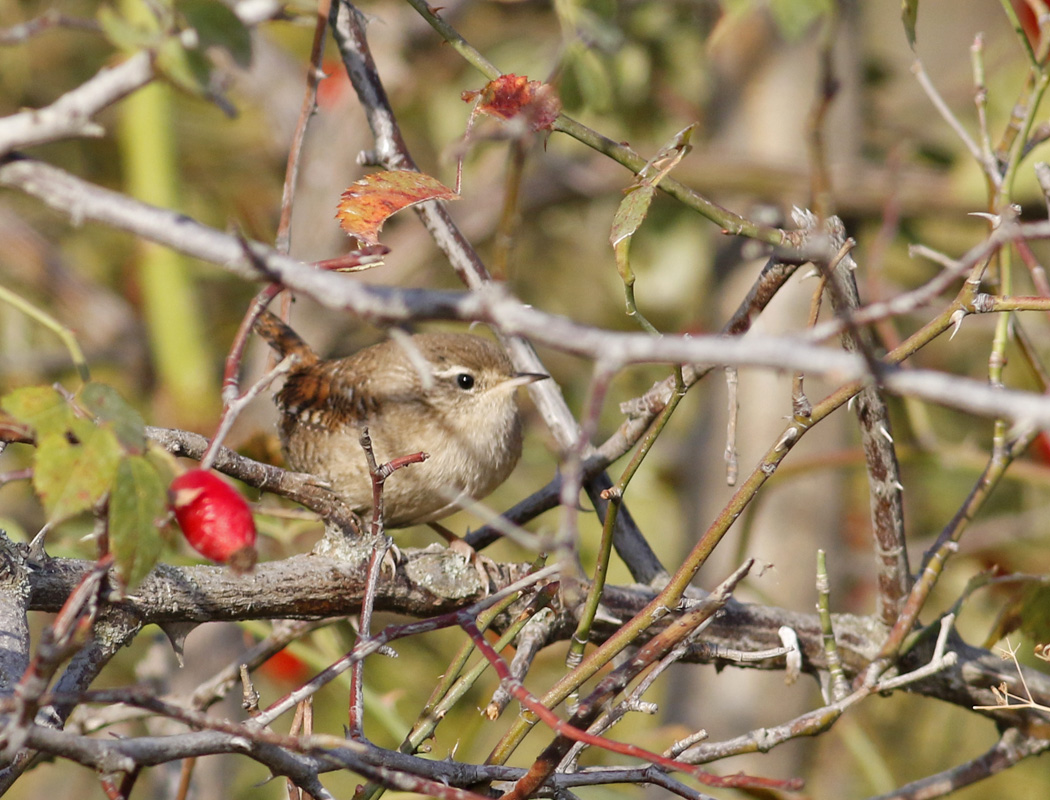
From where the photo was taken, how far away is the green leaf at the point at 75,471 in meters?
1.14

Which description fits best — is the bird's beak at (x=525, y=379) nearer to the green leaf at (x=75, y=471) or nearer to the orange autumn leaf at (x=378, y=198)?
the orange autumn leaf at (x=378, y=198)

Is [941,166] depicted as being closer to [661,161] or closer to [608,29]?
[608,29]

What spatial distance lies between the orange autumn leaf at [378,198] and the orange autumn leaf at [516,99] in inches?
7.0

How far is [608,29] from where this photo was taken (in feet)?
7.49

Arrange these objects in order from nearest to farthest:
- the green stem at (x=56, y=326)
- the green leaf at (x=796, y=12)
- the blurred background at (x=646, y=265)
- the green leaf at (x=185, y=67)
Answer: the green leaf at (x=185, y=67) → the green stem at (x=56, y=326) → the green leaf at (x=796, y=12) → the blurred background at (x=646, y=265)

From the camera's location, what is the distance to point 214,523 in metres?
1.35

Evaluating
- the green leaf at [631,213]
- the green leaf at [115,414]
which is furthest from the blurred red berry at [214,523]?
the green leaf at [631,213]

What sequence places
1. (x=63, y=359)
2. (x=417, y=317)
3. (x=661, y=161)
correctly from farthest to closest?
(x=63, y=359), (x=661, y=161), (x=417, y=317)

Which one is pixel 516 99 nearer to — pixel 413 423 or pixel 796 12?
pixel 796 12

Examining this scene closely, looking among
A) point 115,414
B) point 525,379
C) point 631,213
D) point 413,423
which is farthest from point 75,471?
point 413,423

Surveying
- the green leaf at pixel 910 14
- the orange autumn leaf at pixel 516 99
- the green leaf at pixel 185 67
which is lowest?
the orange autumn leaf at pixel 516 99

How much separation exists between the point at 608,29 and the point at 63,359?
4066mm

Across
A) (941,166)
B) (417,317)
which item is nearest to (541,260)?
(941,166)

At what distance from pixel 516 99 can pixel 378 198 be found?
326 millimetres
